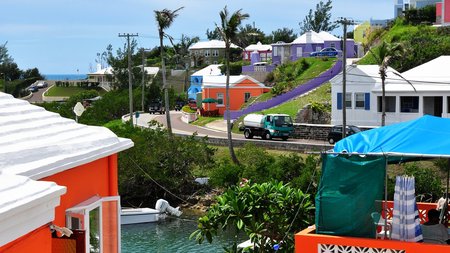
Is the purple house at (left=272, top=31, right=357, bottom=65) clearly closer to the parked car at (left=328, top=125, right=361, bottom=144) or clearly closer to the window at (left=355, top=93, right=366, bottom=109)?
the window at (left=355, top=93, right=366, bottom=109)

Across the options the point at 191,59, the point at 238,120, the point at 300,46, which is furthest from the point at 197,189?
the point at 191,59

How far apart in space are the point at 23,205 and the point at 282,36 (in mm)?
110629

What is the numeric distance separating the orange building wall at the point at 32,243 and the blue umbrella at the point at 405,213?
6.07 metres

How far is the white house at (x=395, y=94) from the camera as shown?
46094 mm

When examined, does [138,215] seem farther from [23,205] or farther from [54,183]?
[23,205]

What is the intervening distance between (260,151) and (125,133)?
721 centimetres

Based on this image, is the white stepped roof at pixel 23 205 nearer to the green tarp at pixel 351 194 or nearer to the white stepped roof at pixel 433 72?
the green tarp at pixel 351 194

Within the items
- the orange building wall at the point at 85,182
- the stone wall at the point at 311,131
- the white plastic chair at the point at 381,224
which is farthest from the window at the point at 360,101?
the orange building wall at the point at 85,182

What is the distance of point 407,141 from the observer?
37.1ft

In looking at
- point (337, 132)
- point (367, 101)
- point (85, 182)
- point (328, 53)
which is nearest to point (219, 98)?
point (328, 53)

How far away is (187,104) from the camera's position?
77750 millimetres

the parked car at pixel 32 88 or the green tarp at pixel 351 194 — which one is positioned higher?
the green tarp at pixel 351 194

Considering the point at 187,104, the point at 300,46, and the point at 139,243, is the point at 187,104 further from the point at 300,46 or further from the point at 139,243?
the point at 139,243

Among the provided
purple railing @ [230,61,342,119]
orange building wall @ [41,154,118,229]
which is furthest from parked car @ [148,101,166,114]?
orange building wall @ [41,154,118,229]
